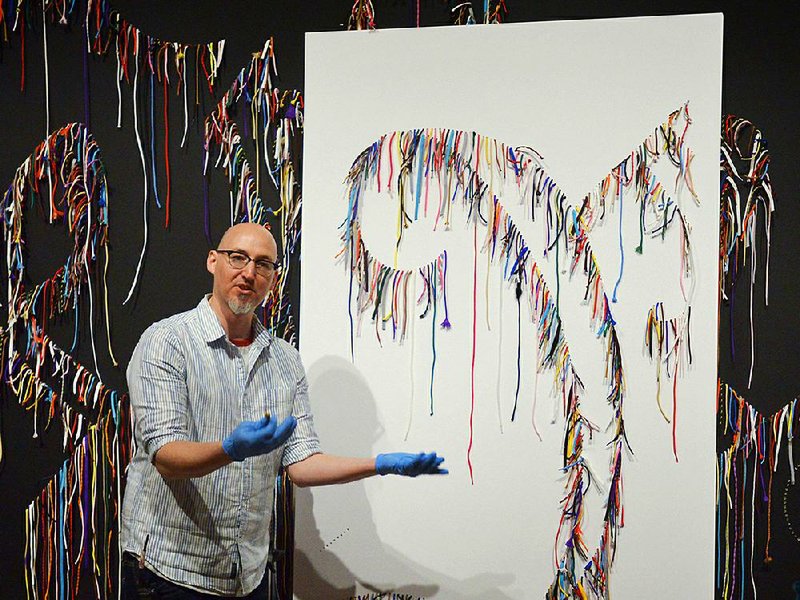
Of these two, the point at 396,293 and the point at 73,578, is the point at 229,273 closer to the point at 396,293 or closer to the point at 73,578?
the point at 396,293

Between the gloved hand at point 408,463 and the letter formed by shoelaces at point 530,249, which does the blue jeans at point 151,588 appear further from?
the letter formed by shoelaces at point 530,249

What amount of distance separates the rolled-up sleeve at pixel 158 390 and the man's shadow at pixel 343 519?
554 millimetres

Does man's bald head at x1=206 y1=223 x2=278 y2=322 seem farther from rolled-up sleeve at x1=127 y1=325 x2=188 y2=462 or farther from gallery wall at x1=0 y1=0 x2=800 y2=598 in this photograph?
gallery wall at x1=0 y1=0 x2=800 y2=598

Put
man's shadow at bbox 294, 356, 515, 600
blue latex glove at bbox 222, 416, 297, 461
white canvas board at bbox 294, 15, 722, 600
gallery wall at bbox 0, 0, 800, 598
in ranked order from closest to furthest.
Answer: blue latex glove at bbox 222, 416, 297, 461
white canvas board at bbox 294, 15, 722, 600
man's shadow at bbox 294, 356, 515, 600
gallery wall at bbox 0, 0, 800, 598

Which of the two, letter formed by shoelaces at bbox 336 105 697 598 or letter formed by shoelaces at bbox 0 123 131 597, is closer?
letter formed by shoelaces at bbox 336 105 697 598

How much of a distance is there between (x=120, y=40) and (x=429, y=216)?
113 cm

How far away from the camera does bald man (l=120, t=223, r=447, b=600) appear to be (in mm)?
2074

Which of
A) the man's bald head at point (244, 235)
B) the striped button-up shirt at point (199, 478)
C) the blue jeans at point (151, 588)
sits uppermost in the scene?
the man's bald head at point (244, 235)

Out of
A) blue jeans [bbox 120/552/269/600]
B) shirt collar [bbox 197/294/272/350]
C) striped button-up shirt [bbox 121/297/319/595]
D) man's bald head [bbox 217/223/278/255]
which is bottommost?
blue jeans [bbox 120/552/269/600]

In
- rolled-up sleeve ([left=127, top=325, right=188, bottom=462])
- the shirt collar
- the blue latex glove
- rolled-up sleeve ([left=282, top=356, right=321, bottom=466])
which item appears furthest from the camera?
rolled-up sleeve ([left=282, top=356, right=321, bottom=466])

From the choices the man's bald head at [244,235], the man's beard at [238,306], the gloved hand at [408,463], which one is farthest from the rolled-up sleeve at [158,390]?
the gloved hand at [408,463]

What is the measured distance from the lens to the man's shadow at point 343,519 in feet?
8.26

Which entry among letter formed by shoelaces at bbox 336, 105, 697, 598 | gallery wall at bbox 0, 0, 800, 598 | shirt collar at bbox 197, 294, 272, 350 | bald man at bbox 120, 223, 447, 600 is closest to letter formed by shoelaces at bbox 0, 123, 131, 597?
gallery wall at bbox 0, 0, 800, 598

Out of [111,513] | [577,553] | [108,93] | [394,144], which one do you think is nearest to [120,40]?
[108,93]
